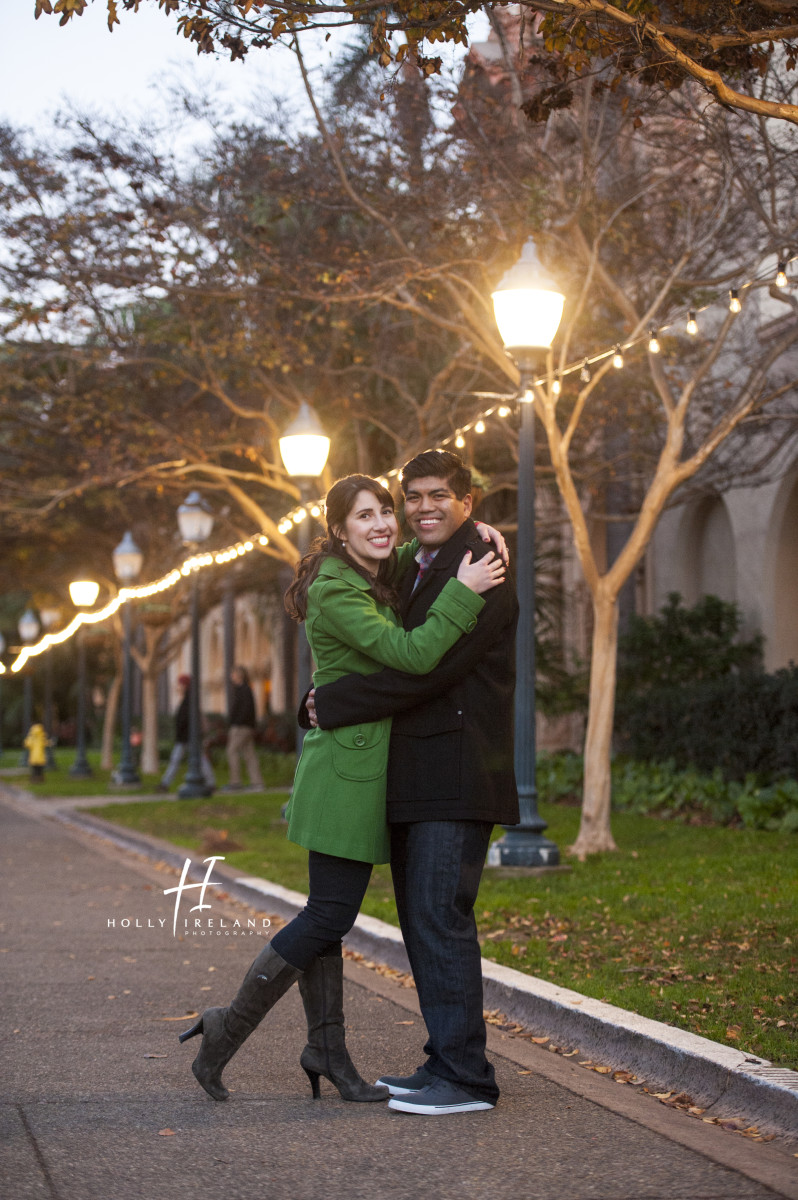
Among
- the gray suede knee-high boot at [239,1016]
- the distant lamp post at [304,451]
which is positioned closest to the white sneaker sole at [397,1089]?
the gray suede knee-high boot at [239,1016]

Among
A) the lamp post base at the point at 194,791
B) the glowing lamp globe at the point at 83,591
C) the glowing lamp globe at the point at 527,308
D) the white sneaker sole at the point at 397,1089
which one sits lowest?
the lamp post base at the point at 194,791

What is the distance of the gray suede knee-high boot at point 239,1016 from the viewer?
4.64 metres

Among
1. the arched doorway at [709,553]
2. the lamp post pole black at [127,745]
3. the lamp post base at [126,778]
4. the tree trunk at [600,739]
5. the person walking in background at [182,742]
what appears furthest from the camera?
the lamp post base at [126,778]

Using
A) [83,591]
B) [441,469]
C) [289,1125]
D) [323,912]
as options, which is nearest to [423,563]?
[441,469]

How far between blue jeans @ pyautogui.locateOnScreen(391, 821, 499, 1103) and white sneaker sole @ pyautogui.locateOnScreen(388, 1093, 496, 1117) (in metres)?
0.04

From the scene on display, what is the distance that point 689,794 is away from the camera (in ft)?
49.0

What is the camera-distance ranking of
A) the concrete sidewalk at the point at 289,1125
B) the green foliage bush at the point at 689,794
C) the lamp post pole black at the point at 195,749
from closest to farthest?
the concrete sidewalk at the point at 289,1125, the green foliage bush at the point at 689,794, the lamp post pole black at the point at 195,749

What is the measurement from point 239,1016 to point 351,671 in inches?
47.6

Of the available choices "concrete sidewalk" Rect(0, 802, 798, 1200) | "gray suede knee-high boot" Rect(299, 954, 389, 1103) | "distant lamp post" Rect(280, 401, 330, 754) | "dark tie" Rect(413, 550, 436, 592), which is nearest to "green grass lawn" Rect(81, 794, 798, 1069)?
"concrete sidewalk" Rect(0, 802, 798, 1200)

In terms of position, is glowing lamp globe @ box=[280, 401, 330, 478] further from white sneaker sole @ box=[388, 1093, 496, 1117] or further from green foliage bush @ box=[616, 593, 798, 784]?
white sneaker sole @ box=[388, 1093, 496, 1117]

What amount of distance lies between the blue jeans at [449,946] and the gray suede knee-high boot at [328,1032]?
0.30 m

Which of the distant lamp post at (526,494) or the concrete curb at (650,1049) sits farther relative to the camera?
the distant lamp post at (526,494)

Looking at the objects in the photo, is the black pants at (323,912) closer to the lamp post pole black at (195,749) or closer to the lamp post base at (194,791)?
the lamp post pole black at (195,749)

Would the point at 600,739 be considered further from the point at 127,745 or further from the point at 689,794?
the point at 127,745
